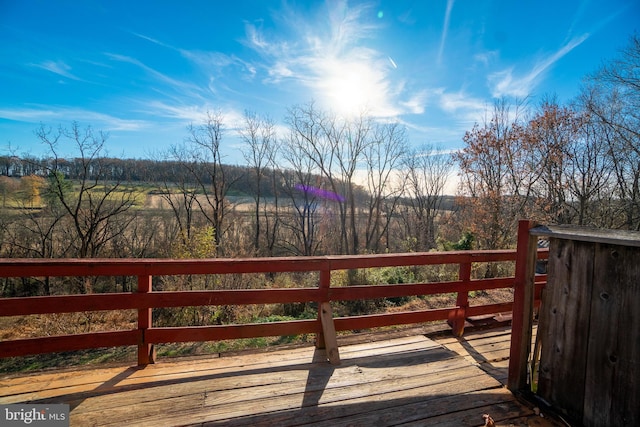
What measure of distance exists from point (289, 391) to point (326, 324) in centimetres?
72

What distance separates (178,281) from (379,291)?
265 inches

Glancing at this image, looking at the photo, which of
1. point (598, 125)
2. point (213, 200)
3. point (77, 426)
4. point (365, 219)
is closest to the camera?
point (77, 426)

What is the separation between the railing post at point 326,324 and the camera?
268cm

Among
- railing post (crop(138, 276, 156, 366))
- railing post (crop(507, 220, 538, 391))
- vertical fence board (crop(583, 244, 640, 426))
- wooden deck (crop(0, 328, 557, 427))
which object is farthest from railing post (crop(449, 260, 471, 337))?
railing post (crop(138, 276, 156, 366))

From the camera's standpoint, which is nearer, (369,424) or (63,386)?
(369,424)

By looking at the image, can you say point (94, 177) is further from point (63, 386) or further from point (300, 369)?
point (300, 369)

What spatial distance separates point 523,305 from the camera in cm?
236

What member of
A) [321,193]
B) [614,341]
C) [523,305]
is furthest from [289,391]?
[321,193]

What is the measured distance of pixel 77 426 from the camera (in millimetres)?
1783

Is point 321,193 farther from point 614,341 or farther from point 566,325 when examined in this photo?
point 614,341

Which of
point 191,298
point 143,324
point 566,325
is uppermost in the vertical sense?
point 566,325

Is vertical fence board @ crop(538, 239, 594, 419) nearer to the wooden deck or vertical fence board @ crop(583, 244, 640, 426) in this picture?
vertical fence board @ crop(583, 244, 640, 426)

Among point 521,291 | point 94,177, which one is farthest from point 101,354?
point 94,177

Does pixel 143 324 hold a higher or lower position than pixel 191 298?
lower
